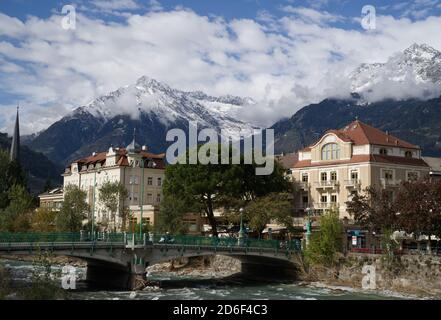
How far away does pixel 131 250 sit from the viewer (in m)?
61.3

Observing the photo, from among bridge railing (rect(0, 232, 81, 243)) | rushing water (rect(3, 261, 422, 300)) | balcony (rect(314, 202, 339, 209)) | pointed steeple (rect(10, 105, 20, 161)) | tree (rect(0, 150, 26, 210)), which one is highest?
pointed steeple (rect(10, 105, 20, 161))

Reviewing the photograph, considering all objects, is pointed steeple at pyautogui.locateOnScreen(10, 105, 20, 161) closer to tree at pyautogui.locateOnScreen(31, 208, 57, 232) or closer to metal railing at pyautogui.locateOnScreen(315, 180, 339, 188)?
tree at pyautogui.locateOnScreen(31, 208, 57, 232)

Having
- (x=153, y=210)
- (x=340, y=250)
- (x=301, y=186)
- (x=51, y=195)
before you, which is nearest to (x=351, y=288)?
(x=340, y=250)

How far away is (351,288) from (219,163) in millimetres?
32996

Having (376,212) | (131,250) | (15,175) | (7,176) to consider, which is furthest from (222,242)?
(15,175)

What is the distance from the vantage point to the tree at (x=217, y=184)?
8869 cm

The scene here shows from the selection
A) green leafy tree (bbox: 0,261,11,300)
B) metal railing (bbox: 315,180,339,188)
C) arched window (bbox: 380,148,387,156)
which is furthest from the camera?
metal railing (bbox: 315,180,339,188)

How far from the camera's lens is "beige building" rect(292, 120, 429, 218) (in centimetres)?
8494

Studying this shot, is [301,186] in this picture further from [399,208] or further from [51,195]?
[51,195]

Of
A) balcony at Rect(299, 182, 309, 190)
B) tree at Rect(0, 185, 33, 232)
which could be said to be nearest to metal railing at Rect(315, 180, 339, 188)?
balcony at Rect(299, 182, 309, 190)

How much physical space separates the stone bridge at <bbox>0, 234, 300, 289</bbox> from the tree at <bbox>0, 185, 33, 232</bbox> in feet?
82.1

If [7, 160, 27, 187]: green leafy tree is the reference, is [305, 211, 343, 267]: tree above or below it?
below

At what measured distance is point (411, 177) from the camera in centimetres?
8506

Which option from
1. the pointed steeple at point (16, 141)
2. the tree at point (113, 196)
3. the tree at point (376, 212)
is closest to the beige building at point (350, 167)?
the tree at point (376, 212)
